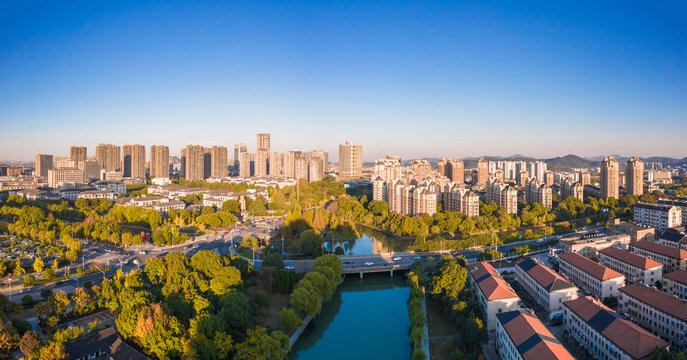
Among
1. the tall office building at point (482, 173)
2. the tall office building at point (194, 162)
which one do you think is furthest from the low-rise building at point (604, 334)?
the tall office building at point (194, 162)

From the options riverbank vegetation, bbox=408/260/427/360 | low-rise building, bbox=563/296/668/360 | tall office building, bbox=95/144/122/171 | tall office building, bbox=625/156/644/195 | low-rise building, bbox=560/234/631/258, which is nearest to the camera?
low-rise building, bbox=563/296/668/360

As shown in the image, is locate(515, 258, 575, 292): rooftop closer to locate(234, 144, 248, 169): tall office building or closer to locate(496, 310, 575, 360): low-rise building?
locate(496, 310, 575, 360): low-rise building

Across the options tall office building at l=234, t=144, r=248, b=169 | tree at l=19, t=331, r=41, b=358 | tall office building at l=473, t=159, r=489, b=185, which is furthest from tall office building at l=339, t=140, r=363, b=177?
tree at l=19, t=331, r=41, b=358

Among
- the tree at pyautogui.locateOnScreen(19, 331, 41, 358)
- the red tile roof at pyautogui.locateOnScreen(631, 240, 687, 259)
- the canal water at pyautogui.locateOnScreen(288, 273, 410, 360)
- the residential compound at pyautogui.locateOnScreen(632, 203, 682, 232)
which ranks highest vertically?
the residential compound at pyautogui.locateOnScreen(632, 203, 682, 232)

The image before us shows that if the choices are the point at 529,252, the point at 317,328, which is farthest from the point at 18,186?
the point at 529,252

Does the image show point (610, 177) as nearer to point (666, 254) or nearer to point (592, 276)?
point (666, 254)

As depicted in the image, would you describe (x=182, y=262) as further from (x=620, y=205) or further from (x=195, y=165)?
(x=195, y=165)
